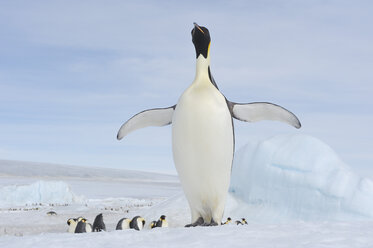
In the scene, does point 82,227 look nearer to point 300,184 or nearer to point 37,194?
point 300,184

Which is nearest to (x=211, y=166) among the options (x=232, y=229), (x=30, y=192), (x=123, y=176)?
(x=232, y=229)

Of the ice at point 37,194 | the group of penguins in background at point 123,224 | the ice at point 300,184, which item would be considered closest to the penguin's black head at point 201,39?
the group of penguins in background at point 123,224

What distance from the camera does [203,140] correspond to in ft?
20.6

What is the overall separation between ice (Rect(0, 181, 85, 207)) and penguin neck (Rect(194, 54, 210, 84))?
2477 centimetres

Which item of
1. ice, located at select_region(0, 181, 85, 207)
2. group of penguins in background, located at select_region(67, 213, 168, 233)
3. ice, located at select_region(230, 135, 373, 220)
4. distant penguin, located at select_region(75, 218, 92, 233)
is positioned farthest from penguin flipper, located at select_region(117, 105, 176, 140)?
ice, located at select_region(0, 181, 85, 207)

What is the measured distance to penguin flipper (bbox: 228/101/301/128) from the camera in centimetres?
745

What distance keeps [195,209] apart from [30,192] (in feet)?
84.1

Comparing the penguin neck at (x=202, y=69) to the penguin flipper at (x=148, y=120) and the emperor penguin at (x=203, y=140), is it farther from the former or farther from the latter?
the penguin flipper at (x=148, y=120)

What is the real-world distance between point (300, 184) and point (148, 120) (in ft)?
24.2

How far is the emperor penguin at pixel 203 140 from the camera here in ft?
20.6

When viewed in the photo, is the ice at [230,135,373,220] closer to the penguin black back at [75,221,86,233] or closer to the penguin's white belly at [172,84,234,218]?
the penguin black back at [75,221,86,233]

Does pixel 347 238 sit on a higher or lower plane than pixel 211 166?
lower

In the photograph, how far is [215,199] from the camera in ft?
21.4

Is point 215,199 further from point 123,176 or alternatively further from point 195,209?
point 123,176
